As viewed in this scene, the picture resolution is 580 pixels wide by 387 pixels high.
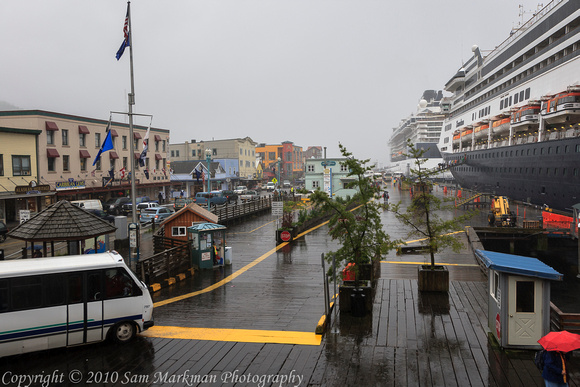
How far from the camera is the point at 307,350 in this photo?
27.7 ft

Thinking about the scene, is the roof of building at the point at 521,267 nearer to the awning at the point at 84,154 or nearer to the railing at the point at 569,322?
the railing at the point at 569,322

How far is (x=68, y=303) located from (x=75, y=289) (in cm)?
31

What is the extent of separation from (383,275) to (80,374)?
37.2 ft

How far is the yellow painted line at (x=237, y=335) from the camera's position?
9016 millimetres

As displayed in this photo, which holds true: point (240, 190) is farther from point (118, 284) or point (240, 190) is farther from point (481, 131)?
point (118, 284)

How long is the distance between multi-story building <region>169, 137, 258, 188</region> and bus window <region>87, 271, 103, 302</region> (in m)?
75.4

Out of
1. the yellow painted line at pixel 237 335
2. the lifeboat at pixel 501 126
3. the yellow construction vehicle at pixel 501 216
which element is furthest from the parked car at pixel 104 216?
the lifeboat at pixel 501 126

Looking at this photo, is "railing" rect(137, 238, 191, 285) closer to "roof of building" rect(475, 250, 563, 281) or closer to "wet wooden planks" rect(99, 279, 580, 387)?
"wet wooden planks" rect(99, 279, 580, 387)

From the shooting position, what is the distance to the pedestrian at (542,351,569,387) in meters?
5.79

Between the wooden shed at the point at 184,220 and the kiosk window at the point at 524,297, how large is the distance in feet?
46.5

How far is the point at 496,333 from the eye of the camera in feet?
27.6

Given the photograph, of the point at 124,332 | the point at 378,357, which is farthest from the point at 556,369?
the point at 124,332

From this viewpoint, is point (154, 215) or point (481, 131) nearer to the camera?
point (154, 215)

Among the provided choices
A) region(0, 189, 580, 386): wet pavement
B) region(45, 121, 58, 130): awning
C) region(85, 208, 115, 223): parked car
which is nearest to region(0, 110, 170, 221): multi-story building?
region(45, 121, 58, 130): awning
